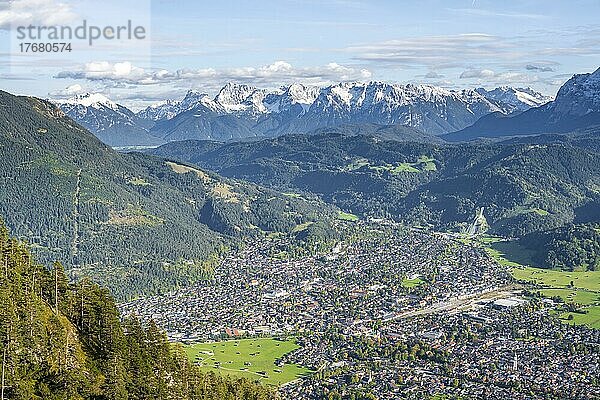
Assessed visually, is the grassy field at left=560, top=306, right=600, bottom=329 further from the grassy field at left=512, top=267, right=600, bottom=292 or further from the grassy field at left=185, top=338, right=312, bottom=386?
the grassy field at left=185, top=338, right=312, bottom=386

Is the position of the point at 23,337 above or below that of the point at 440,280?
above

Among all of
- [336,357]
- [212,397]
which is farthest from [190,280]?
[212,397]

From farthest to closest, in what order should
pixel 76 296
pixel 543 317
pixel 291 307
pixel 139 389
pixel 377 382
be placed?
1. pixel 291 307
2. pixel 543 317
3. pixel 377 382
4. pixel 76 296
5. pixel 139 389

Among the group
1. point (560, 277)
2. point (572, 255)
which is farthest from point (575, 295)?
point (572, 255)

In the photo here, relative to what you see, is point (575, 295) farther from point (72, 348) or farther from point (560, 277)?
point (72, 348)

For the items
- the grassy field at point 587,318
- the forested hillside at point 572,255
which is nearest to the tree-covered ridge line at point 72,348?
the grassy field at point 587,318

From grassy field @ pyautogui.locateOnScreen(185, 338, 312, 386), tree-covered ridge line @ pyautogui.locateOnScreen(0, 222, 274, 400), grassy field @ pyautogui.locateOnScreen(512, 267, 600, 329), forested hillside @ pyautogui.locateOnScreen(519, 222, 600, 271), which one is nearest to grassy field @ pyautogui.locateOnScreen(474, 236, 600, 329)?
grassy field @ pyautogui.locateOnScreen(512, 267, 600, 329)

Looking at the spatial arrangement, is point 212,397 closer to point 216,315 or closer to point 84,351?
point 84,351

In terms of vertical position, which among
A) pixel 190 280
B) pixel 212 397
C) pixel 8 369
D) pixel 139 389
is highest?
pixel 8 369
